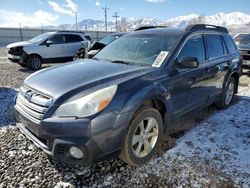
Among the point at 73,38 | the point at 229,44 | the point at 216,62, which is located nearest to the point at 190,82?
the point at 216,62

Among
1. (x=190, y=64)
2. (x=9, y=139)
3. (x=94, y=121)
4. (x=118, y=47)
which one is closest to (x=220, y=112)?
(x=190, y=64)

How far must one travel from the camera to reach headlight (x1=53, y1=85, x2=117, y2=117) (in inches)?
99.9

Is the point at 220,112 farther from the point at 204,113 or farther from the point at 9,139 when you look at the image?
the point at 9,139

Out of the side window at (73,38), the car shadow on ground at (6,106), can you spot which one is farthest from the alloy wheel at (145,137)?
the side window at (73,38)

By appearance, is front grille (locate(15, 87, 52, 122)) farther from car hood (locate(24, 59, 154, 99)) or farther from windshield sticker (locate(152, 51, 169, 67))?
windshield sticker (locate(152, 51, 169, 67))

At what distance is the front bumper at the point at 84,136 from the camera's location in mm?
2484

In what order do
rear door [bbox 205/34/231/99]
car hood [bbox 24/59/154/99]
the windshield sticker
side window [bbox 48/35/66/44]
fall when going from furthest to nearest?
side window [bbox 48/35/66/44], rear door [bbox 205/34/231/99], the windshield sticker, car hood [bbox 24/59/154/99]

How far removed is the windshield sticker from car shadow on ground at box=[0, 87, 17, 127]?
2828 mm

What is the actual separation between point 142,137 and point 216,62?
7.85 ft

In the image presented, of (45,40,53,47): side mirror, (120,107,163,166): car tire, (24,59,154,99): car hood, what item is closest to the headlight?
(24,59,154,99): car hood

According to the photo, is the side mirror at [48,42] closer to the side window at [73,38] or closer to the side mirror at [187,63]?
the side window at [73,38]

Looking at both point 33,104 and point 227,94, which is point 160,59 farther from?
point 227,94

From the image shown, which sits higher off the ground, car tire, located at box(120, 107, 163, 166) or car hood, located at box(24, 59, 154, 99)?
car hood, located at box(24, 59, 154, 99)

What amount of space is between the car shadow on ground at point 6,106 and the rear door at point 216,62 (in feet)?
12.2
